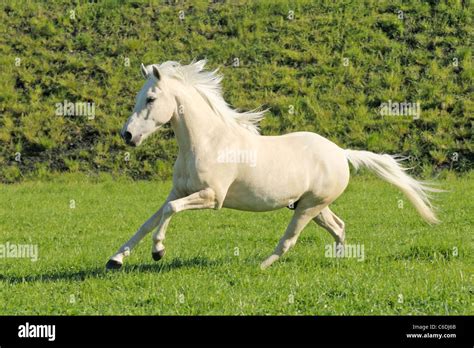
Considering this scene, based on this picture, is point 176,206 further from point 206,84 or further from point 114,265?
point 206,84

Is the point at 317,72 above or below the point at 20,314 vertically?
above

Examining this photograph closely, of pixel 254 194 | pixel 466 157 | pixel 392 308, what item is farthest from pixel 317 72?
pixel 392 308

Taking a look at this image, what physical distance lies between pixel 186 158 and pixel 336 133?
15722 millimetres

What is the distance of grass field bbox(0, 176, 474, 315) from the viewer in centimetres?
802

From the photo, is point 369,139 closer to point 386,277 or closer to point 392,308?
point 386,277

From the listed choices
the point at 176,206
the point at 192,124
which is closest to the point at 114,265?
the point at 176,206

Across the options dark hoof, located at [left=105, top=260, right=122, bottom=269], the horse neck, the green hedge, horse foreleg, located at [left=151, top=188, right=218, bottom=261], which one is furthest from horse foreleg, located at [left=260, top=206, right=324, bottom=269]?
the green hedge

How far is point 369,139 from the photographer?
2442 cm

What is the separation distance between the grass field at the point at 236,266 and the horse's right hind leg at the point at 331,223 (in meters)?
0.44

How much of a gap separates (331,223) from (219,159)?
2.21 metres

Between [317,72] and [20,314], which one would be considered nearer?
[20,314]

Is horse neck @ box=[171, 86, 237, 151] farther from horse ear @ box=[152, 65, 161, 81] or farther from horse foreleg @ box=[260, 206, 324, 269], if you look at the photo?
horse foreleg @ box=[260, 206, 324, 269]

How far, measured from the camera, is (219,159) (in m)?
9.51

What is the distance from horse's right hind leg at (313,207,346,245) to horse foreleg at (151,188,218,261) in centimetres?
194
